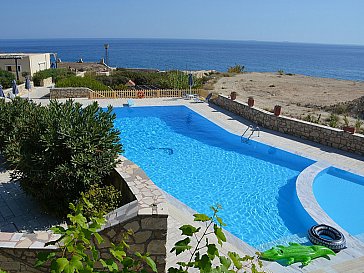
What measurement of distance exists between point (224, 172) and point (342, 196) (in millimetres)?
3833

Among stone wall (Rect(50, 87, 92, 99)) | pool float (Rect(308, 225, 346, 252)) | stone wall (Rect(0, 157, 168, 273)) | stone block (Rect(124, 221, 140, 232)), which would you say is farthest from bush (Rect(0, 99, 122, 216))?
stone wall (Rect(50, 87, 92, 99))

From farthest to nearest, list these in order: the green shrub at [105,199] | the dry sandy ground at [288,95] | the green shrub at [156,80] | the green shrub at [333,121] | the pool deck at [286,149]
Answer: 1. the green shrub at [156,80]
2. the dry sandy ground at [288,95]
3. the green shrub at [333,121]
4. the green shrub at [105,199]
5. the pool deck at [286,149]

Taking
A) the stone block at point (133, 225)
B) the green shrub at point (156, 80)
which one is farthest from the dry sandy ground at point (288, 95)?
the stone block at point (133, 225)

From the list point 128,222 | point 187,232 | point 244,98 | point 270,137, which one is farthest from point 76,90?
point 187,232

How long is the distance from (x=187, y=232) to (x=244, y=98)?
957 inches

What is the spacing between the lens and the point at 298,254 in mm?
6723

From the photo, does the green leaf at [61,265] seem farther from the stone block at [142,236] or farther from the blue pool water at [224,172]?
the blue pool water at [224,172]

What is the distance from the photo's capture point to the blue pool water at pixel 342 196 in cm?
898

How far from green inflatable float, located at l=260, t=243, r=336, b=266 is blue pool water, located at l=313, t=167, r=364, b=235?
2.03m

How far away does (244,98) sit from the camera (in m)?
25.9

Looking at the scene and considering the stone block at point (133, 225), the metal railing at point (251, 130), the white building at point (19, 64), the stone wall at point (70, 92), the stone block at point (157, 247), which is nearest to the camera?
the stone block at point (133, 225)

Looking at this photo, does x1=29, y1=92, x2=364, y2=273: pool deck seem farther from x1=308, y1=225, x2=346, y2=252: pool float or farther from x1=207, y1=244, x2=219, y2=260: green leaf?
x1=207, y1=244, x2=219, y2=260: green leaf

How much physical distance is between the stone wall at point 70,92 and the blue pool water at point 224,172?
18.2 ft

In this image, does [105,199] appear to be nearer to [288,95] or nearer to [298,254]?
[298,254]
